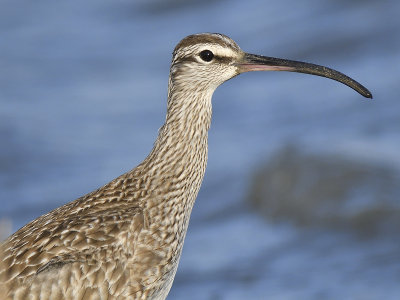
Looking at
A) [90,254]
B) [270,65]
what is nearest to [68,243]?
[90,254]

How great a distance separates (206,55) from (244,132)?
7.03 metres

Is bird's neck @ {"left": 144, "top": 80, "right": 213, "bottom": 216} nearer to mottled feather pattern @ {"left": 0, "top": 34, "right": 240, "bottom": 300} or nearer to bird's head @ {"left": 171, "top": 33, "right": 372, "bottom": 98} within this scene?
mottled feather pattern @ {"left": 0, "top": 34, "right": 240, "bottom": 300}

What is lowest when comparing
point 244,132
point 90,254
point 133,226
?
point 90,254

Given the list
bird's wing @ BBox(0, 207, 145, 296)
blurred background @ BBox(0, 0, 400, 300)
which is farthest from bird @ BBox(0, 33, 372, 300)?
blurred background @ BBox(0, 0, 400, 300)

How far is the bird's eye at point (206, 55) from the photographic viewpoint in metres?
8.73

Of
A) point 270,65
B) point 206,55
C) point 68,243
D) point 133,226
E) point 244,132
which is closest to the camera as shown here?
point 68,243

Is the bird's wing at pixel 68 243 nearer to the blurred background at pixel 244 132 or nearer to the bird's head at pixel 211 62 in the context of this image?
the bird's head at pixel 211 62

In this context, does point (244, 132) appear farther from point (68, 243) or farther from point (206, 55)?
point (68, 243)

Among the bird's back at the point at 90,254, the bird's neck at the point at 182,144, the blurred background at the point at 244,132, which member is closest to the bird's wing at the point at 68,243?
the bird's back at the point at 90,254

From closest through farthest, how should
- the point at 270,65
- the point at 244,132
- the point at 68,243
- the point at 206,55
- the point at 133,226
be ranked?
the point at 68,243 < the point at 133,226 < the point at 206,55 < the point at 270,65 < the point at 244,132

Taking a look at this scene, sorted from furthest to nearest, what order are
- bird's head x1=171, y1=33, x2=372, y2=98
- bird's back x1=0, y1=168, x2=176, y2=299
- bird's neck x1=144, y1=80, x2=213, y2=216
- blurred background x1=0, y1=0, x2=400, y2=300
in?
blurred background x1=0, y1=0, x2=400, y2=300, bird's neck x1=144, y1=80, x2=213, y2=216, bird's head x1=171, y1=33, x2=372, y2=98, bird's back x1=0, y1=168, x2=176, y2=299

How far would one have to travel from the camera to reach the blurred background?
41.9ft

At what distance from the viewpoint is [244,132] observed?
15.7 m

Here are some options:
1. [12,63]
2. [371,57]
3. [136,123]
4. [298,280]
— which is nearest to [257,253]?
[298,280]
